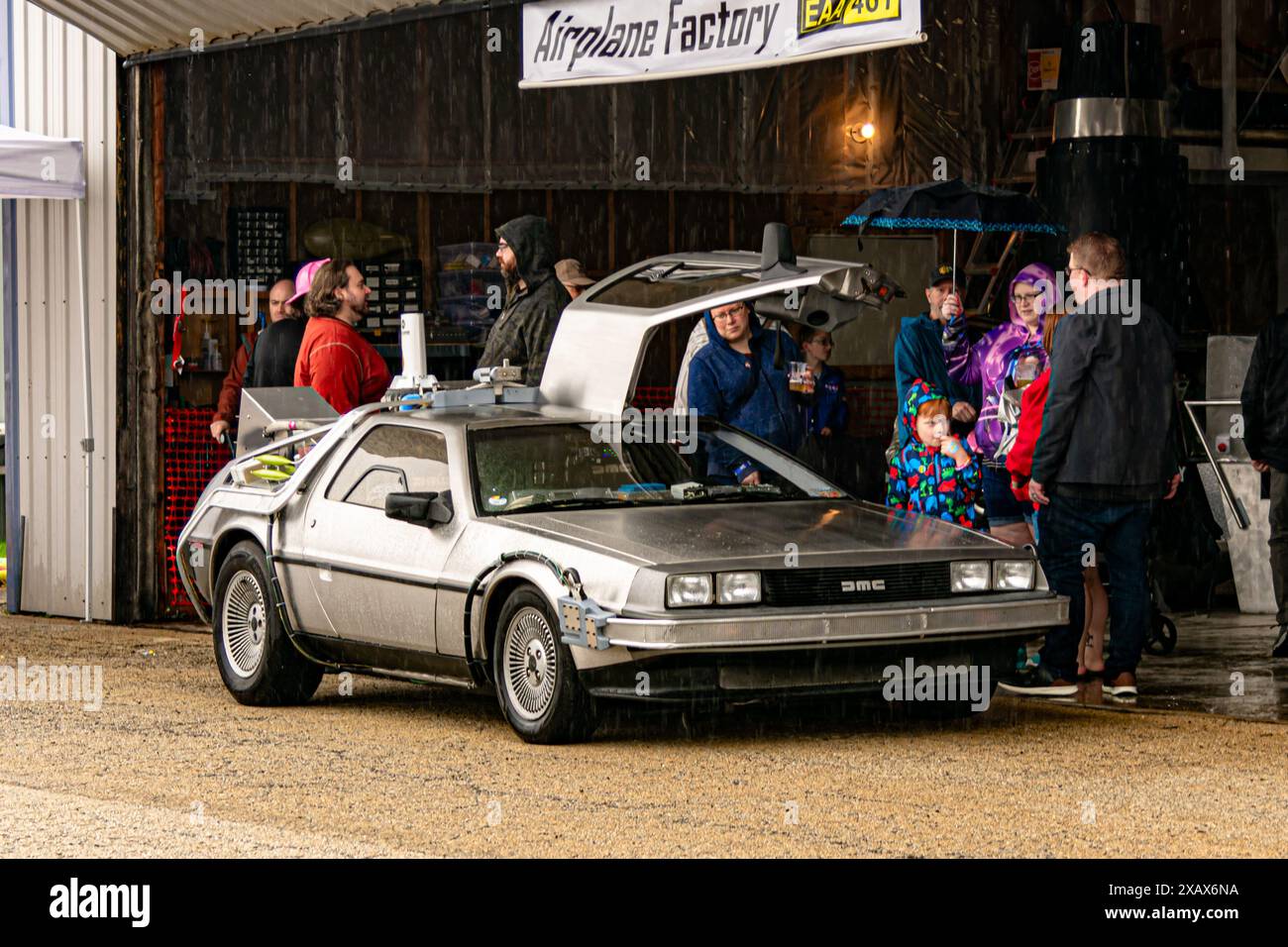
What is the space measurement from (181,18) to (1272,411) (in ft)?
23.0

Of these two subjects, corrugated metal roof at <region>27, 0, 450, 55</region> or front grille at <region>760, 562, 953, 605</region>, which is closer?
front grille at <region>760, 562, 953, 605</region>

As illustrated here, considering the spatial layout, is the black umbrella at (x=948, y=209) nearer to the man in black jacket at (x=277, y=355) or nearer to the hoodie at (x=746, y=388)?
the hoodie at (x=746, y=388)

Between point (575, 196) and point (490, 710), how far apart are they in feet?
36.0

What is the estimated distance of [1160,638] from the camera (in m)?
12.1

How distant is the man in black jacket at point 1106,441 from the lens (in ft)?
32.5

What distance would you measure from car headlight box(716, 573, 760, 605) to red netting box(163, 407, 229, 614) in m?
7.07

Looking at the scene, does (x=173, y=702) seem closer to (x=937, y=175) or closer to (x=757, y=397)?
(x=757, y=397)

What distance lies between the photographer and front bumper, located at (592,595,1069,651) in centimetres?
840

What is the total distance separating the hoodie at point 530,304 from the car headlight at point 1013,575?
3.28 metres
